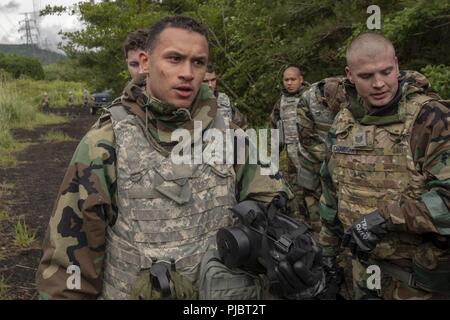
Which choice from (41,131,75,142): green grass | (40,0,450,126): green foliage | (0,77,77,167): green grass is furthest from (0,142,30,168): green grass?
(40,0,450,126): green foliage

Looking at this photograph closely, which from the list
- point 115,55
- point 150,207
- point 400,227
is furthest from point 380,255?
point 115,55

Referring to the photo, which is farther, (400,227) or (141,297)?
(400,227)

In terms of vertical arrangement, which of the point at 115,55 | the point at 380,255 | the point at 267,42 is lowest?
the point at 380,255

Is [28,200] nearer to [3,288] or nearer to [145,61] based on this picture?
[3,288]

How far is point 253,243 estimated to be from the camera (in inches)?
65.9

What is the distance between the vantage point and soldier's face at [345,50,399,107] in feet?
8.32

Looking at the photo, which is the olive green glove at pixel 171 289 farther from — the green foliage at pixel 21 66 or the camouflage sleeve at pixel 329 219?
the green foliage at pixel 21 66

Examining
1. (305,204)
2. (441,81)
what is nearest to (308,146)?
(305,204)

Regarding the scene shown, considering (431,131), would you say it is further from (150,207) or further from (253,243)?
(150,207)

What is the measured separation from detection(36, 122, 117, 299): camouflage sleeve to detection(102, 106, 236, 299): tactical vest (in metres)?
0.05

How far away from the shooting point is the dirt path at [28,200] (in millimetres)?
4252

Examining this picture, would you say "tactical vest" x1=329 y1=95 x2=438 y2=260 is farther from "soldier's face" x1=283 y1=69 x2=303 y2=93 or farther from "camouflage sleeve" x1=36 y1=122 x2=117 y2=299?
"soldier's face" x1=283 y1=69 x2=303 y2=93

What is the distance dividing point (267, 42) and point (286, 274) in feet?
19.3

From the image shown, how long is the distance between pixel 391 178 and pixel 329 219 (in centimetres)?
54
